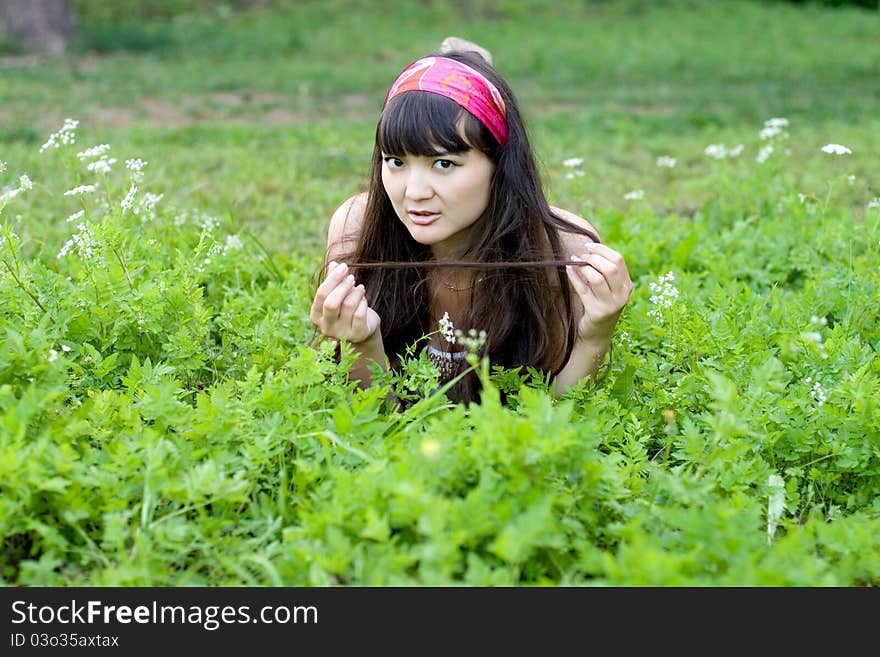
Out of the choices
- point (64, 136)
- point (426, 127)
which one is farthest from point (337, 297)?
point (64, 136)

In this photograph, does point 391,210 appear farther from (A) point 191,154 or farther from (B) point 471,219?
(A) point 191,154

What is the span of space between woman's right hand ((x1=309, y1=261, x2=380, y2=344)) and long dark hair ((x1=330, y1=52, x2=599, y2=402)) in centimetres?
16

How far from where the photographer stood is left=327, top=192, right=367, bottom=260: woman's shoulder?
3340 mm

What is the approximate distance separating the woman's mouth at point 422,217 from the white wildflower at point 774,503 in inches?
42.8

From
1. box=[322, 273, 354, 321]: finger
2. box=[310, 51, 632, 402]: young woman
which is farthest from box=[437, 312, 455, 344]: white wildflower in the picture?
box=[322, 273, 354, 321]: finger

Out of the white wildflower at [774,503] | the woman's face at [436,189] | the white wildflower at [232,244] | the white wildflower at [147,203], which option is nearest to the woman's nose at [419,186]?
the woman's face at [436,189]

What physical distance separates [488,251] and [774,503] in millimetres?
1055

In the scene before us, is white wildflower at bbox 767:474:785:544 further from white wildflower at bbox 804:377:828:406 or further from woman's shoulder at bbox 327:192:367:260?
woman's shoulder at bbox 327:192:367:260

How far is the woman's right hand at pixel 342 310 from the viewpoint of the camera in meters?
2.70

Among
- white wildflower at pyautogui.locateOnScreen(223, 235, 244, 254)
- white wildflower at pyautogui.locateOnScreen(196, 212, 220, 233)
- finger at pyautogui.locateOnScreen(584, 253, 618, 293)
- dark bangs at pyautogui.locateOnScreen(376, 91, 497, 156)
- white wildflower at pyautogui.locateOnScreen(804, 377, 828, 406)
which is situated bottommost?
white wildflower at pyautogui.locateOnScreen(804, 377, 828, 406)

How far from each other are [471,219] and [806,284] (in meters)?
1.46

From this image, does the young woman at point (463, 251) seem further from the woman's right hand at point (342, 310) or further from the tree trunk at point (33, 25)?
the tree trunk at point (33, 25)
